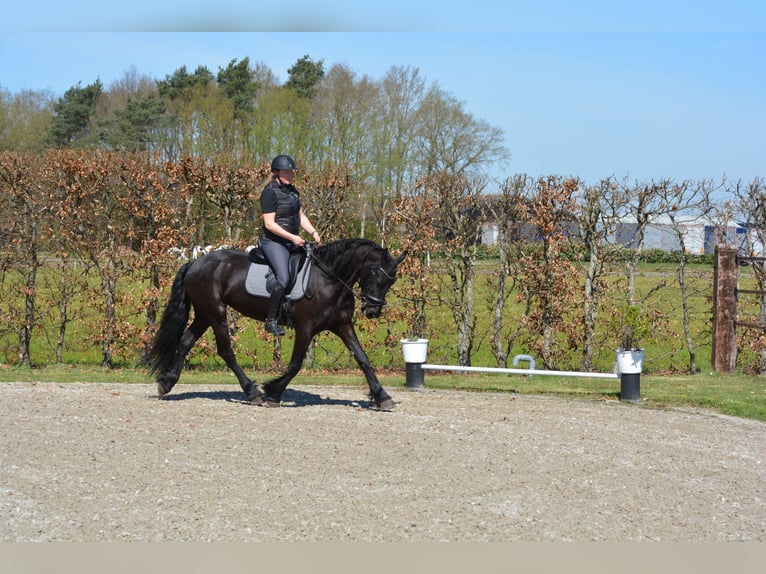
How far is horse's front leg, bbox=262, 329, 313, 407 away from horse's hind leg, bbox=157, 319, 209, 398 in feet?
3.78

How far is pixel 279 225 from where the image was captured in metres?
10.4

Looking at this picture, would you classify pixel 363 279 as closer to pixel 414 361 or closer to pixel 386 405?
pixel 386 405

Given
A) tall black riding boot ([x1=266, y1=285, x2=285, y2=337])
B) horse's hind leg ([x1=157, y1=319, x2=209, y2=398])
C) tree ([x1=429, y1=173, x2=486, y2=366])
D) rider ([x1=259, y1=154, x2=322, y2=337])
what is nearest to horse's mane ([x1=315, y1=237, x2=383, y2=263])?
rider ([x1=259, y1=154, x2=322, y2=337])

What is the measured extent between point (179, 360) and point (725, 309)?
8.79 meters

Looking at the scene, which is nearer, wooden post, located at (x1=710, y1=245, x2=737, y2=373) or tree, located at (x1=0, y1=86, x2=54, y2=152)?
wooden post, located at (x1=710, y1=245, x2=737, y2=373)

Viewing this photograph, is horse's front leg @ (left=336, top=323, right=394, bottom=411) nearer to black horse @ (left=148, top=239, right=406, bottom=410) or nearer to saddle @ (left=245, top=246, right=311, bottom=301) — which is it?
black horse @ (left=148, top=239, right=406, bottom=410)

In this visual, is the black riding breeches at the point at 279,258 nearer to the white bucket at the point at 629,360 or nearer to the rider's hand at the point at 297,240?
the rider's hand at the point at 297,240

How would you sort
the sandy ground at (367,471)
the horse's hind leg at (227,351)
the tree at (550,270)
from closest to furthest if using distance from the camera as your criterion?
the sandy ground at (367,471) → the horse's hind leg at (227,351) → the tree at (550,270)

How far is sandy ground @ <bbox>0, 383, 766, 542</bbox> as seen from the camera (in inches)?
233

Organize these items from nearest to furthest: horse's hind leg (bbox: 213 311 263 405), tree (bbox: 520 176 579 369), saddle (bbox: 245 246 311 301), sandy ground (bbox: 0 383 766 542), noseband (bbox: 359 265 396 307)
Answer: sandy ground (bbox: 0 383 766 542), noseband (bbox: 359 265 396 307), saddle (bbox: 245 246 311 301), horse's hind leg (bbox: 213 311 263 405), tree (bbox: 520 176 579 369)

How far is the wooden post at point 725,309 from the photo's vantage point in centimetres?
1466

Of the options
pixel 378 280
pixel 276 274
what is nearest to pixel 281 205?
pixel 276 274

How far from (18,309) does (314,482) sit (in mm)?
Answer: 9760

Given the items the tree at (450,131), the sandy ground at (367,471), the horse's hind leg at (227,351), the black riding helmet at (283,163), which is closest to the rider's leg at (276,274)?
the horse's hind leg at (227,351)
